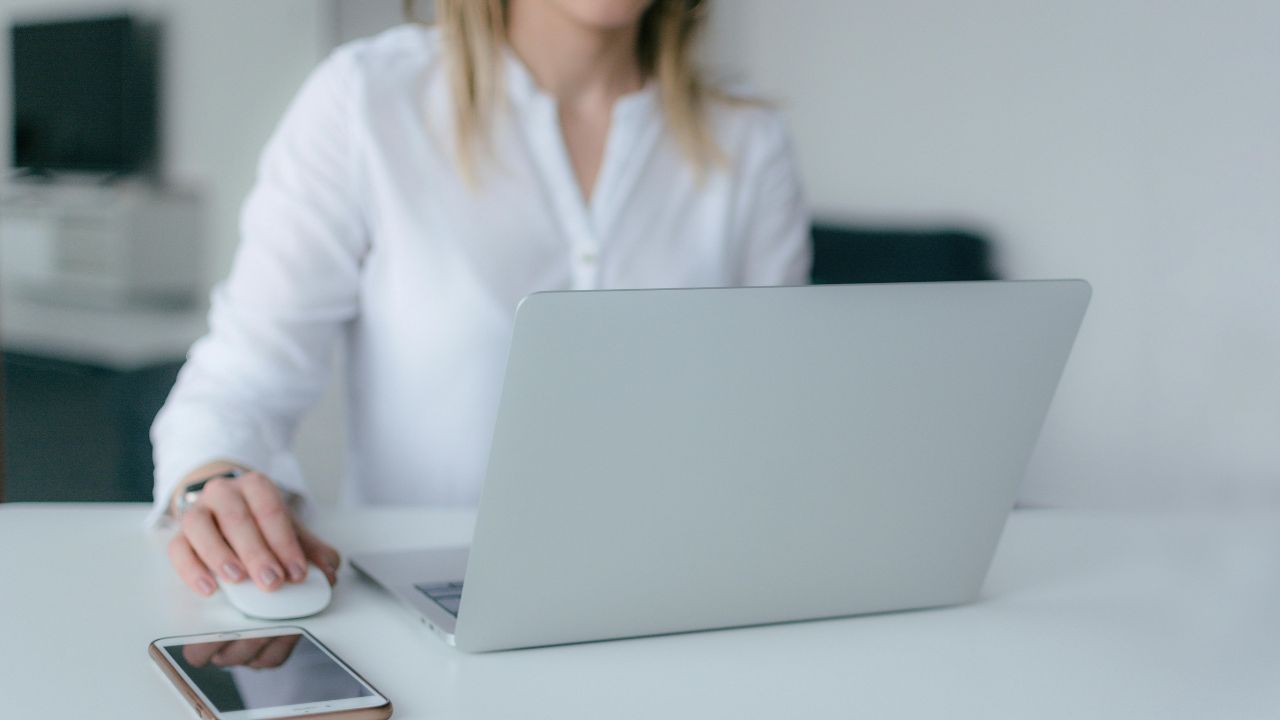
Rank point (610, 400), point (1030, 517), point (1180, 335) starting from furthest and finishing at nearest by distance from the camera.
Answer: point (1180, 335) < point (1030, 517) < point (610, 400)

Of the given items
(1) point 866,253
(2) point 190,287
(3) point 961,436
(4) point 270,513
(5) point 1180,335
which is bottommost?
(2) point 190,287

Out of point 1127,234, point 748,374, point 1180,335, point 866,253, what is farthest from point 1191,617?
point 866,253

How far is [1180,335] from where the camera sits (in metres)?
2.02

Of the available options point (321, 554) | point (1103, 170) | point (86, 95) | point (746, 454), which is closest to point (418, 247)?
point (321, 554)

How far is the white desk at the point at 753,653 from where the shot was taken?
69 centimetres

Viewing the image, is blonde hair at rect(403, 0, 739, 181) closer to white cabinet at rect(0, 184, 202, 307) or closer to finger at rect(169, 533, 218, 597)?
finger at rect(169, 533, 218, 597)

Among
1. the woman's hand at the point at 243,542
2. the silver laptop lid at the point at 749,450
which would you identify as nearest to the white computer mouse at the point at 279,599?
the woman's hand at the point at 243,542

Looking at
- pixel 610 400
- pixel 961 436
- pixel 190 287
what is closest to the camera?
pixel 610 400

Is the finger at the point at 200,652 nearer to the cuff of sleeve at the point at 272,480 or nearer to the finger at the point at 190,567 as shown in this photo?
the finger at the point at 190,567

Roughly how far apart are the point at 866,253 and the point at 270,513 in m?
2.28

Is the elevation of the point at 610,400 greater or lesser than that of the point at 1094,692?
greater

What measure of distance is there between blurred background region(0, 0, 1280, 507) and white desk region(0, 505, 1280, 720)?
901mm

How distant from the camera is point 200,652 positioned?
697 mm

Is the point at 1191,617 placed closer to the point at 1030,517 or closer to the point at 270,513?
the point at 1030,517
